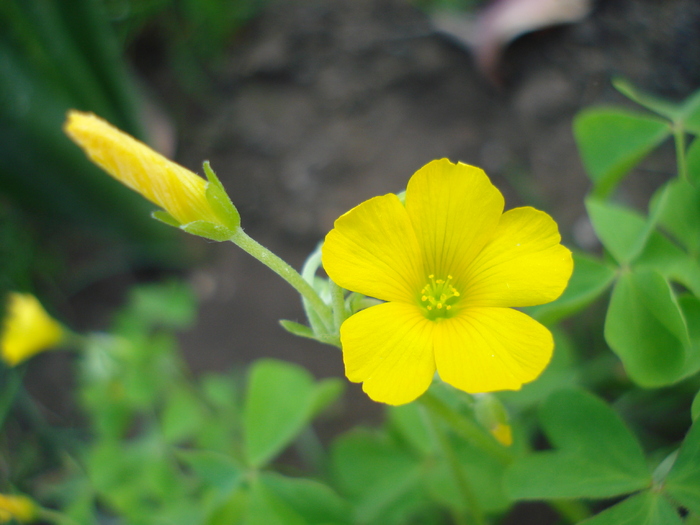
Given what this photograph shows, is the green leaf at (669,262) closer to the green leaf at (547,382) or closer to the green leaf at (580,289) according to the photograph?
the green leaf at (580,289)

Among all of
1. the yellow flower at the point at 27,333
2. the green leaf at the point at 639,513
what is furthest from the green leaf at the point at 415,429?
the yellow flower at the point at 27,333

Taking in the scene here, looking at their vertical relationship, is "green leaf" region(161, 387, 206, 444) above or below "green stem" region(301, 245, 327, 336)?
above

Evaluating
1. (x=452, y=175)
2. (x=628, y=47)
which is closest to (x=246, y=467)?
(x=452, y=175)

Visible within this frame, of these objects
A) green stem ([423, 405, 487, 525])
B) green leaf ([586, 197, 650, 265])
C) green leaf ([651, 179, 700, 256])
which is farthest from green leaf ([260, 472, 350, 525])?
green leaf ([651, 179, 700, 256])

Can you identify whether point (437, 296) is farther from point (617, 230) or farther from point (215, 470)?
point (215, 470)

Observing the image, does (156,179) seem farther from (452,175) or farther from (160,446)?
(160,446)

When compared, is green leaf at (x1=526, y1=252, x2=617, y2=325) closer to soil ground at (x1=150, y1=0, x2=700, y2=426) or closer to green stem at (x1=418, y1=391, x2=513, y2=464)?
green stem at (x1=418, y1=391, x2=513, y2=464)
